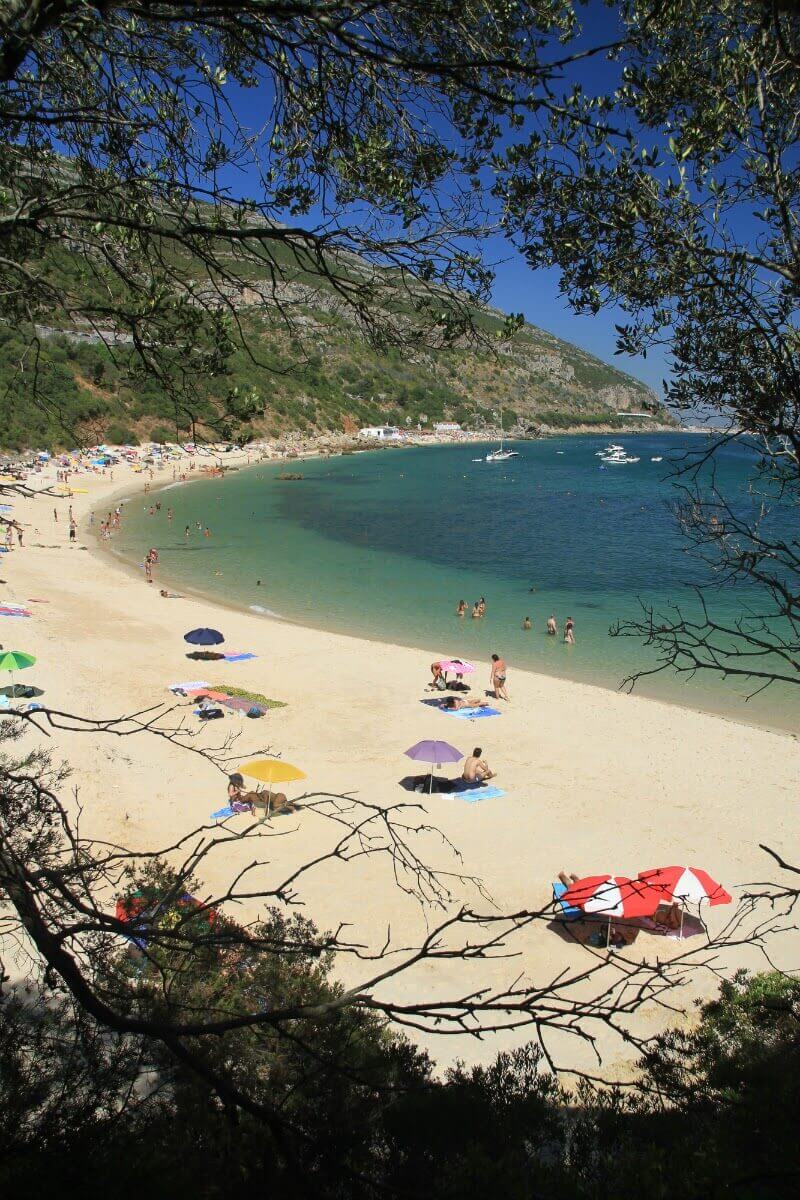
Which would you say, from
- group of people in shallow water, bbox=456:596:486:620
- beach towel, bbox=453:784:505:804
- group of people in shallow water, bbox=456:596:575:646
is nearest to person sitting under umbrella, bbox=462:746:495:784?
beach towel, bbox=453:784:505:804

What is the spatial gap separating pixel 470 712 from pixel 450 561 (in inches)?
905

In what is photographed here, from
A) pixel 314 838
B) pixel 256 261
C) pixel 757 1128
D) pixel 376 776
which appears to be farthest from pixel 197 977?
pixel 376 776

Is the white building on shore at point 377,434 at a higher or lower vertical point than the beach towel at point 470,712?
higher

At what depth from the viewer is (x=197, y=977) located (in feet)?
17.1

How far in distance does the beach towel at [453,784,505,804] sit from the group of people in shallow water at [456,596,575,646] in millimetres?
12583

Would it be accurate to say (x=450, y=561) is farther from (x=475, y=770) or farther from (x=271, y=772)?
(x=271, y=772)

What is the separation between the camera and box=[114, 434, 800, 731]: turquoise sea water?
26578mm

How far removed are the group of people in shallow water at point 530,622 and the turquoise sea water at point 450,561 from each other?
0.32 metres

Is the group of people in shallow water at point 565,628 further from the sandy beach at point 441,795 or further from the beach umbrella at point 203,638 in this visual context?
the beach umbrella at point 203,638

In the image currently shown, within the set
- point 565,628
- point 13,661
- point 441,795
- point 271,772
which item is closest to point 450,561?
point 565,628

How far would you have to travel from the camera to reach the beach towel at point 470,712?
19297mm

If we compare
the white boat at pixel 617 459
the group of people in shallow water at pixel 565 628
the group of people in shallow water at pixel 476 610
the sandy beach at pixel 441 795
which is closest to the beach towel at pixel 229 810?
the sandy beach at pixel 441 795

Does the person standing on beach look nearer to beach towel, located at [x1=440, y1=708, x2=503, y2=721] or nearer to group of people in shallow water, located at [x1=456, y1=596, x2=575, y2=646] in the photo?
beach towel, located at [x1=440, y1=708, x2=503, y2=721]

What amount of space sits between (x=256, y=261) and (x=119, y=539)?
41.3 metres
